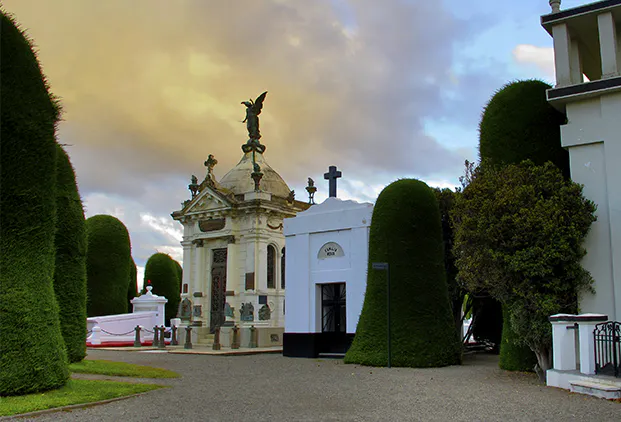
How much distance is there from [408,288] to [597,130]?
20.3ft

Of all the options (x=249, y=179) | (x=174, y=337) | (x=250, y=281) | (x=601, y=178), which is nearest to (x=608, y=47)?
(x=601, y=178)

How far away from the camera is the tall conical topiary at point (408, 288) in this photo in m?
15.9

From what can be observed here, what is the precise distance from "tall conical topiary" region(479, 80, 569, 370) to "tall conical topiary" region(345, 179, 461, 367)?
6.71 ft

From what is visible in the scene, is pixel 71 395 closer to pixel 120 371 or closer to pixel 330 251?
pixel 120 371

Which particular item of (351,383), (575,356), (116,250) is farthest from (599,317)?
(116,250)

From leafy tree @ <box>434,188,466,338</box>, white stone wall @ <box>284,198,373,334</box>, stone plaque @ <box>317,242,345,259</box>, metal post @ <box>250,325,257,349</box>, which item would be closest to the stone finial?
leafy tree @ <box>434,188,466,338</box>

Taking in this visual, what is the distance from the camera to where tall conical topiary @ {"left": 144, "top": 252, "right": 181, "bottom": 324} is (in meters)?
39.0

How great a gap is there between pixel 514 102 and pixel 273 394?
9.35 meters

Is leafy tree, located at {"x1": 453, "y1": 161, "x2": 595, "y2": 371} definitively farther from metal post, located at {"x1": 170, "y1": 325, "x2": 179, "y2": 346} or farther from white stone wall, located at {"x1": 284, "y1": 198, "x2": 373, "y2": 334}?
metal post, located at {"x1": 170, "y1": 325, "x2": 179, "y2": 346}

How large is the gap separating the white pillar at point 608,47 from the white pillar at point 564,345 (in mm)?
5724

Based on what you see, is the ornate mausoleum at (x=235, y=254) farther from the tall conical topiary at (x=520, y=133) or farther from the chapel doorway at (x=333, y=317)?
the tall conical topiary at (x=520, y=133)

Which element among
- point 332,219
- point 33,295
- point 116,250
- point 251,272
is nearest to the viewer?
point 33,295

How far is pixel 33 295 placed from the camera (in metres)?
10.0

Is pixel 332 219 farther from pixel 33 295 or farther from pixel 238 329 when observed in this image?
pixel 33 295
